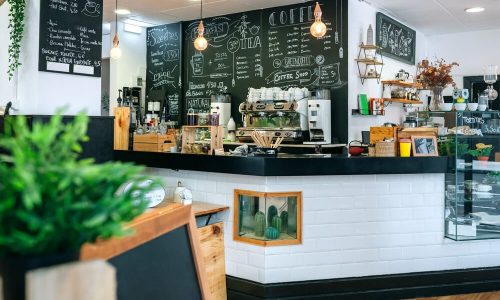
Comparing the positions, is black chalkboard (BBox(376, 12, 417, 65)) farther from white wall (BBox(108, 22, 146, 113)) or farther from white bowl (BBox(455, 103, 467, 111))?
white wall (BBox(108, 22, 146, 113))

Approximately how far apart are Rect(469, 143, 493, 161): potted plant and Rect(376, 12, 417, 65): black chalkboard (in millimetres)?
3650

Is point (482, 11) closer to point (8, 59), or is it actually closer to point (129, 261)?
point (8, 59)

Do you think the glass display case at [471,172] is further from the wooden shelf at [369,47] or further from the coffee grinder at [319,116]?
the wooden shelf at [369,47]

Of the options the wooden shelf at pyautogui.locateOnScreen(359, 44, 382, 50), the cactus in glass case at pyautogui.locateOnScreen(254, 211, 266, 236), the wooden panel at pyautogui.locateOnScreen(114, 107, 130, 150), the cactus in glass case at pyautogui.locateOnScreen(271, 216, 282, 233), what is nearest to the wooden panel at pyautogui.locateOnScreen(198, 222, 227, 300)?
the cactus in glass case at pyautogui.locateOnScreen(254, 211, 266, 236)

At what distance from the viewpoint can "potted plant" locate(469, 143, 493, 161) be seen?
418 cm

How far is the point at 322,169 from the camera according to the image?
3.63 m

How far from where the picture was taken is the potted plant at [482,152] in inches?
165

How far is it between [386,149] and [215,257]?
5.33 feet

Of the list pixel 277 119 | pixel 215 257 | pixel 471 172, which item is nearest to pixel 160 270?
pixel 215 257

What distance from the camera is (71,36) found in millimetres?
3988

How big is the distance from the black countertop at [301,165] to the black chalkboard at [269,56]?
303 cm

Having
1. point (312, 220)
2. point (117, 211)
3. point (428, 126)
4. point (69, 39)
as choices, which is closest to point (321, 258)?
point (312, 220)

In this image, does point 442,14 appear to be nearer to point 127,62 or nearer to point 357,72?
point 357,72

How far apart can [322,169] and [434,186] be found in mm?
1060
